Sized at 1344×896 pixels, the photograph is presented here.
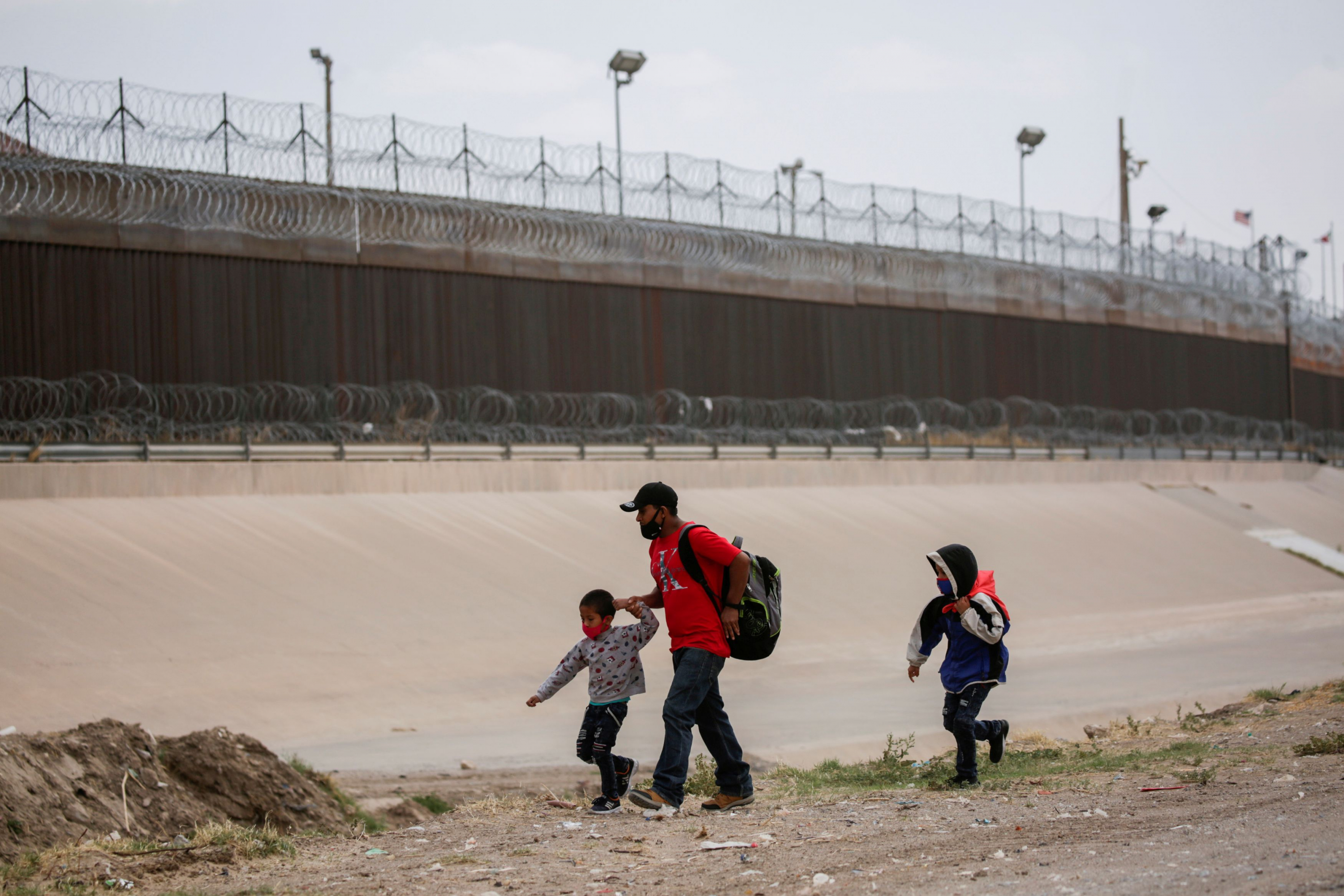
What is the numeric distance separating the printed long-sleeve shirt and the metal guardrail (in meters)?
11.1

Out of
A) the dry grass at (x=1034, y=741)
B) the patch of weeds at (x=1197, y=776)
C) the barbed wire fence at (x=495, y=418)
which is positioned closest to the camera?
the patch of weeds at (x=1197, y=776)

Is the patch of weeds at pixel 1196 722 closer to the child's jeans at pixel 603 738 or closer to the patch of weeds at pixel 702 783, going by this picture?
the patch of weeds at pixel 702 783

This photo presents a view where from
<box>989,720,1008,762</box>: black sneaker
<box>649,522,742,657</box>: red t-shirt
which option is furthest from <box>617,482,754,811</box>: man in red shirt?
<box>989,720,1008,762</box>: black sneaker

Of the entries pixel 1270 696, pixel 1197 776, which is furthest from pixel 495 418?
pixel 1197 776

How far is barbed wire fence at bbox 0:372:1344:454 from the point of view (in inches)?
698

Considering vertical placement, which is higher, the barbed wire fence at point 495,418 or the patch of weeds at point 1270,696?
the barbed wire fence at point 495,418

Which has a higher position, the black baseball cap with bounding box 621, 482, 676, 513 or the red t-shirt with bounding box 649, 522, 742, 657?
the black baseball cap with bounding box 621, 482, 676, 513

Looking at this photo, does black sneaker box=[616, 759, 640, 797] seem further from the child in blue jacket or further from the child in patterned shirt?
the child in blue jacket

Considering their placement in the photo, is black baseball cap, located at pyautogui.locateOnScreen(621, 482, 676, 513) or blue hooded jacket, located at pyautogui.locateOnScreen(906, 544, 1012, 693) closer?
black baseball cap, located at pyautogui.locateOnScreen(621, 482, 676, 513)

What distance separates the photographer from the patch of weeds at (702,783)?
6688 mm

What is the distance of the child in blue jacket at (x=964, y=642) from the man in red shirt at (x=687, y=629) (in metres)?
1.08

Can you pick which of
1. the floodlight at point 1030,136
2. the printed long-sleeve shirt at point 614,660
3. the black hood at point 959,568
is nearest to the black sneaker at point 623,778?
the printed long-sleeve shirt at point 614,660

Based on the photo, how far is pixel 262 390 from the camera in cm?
1986

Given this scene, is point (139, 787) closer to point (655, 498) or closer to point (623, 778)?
point (623, 778)
